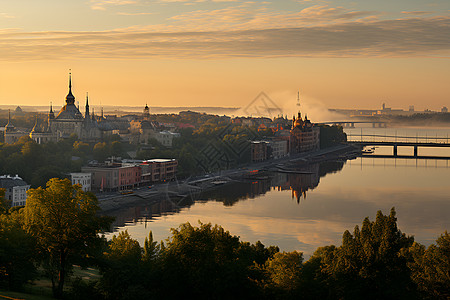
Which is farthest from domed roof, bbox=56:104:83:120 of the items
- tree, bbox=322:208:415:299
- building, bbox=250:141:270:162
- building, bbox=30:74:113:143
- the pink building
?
tree, bbox=322:208:415:299

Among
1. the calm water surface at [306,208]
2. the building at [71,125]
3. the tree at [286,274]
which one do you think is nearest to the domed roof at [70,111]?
→ the building at [71,125]

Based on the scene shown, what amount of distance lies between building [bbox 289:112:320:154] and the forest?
378 feet

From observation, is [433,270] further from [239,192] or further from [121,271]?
[239,192]

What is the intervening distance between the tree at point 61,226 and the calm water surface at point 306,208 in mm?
16133

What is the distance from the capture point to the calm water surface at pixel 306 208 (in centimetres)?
4282

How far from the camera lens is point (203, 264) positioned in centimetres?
2150

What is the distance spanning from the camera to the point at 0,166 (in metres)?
66.9

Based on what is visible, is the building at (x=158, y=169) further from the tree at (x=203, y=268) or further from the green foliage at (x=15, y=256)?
the tree at (x=203, y=268)

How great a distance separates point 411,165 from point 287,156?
2899cm

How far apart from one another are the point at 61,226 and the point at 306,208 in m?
35.2

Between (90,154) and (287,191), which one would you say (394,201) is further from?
(90,154)

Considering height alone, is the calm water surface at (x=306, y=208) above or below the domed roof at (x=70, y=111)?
below

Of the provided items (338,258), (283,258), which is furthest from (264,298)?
(338,258)

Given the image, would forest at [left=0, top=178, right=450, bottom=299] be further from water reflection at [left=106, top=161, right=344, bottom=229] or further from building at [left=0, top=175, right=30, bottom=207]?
building at [left=0, top=175, right=30, bottom=207]
